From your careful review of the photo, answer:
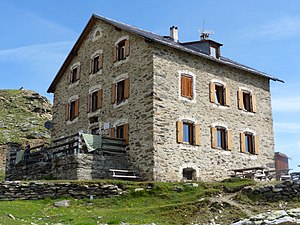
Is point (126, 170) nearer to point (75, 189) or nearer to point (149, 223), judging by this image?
point (75, 189)

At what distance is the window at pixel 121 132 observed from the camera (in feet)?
78.4

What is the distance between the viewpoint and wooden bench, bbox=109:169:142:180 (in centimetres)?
2158

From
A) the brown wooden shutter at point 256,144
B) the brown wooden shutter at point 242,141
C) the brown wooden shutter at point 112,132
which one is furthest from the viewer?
the brown wooden shutter at point 256,144

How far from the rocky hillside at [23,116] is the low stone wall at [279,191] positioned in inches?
1117

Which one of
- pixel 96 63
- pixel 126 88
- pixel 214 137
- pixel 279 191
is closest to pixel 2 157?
pixel 96 63

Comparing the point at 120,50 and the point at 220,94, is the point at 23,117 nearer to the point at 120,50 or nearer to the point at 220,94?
the point at 120,50

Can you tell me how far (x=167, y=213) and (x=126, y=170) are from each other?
797 cm

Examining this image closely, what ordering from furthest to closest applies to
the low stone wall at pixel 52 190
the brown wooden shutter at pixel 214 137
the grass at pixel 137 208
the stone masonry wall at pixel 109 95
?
the brown wooden shutter at pixel 214 137, the stone masonry wall at pixel 109 95, the low stone wall at pixel 52 190, the grass at pixel 137 208

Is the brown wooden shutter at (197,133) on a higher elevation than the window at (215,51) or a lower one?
lower

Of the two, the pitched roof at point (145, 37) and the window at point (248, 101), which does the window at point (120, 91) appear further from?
the window at point (248, 101)

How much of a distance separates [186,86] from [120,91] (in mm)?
3958

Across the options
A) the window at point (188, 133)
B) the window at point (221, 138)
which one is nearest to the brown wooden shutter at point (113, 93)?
the window at point (188, 133)

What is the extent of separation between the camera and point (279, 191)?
17562mm

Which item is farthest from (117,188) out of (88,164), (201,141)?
(201,141)
